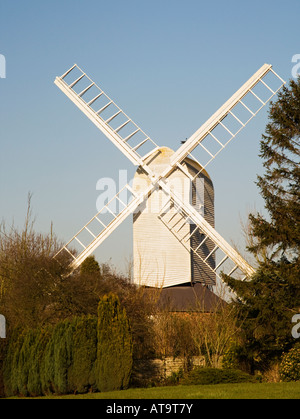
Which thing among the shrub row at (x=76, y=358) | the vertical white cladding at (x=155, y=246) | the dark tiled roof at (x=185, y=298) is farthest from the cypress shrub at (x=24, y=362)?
the vertical white cladding at (x=155, y=246)

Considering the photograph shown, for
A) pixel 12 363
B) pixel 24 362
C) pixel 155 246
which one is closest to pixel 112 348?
pixel 24 362

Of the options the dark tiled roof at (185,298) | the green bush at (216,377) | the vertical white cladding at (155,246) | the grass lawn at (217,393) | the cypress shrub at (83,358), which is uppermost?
the vertical white cladding at (155,246)

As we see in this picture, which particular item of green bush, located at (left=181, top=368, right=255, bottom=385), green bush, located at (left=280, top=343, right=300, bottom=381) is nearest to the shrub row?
green bush, located at (left=181, top=368, right=255, bottom=385)

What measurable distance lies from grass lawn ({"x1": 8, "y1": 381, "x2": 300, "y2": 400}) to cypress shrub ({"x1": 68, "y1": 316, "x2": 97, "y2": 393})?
2.00ft

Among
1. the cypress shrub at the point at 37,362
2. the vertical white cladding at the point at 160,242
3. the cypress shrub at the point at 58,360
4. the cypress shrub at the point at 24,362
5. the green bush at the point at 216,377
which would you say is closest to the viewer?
the cypress shrub at the point at 58,360

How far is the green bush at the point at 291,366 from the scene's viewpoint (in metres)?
19.7

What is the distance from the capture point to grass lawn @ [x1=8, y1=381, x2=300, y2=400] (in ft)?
49.3

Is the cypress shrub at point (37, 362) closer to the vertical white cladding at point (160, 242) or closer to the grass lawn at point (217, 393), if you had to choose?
the grass lawn at point (217, 393)

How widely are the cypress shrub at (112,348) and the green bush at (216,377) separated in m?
2.19

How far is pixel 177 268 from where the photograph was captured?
27.0 metres

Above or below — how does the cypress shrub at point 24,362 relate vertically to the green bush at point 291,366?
above

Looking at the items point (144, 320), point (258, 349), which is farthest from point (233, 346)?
point (144, 320)
